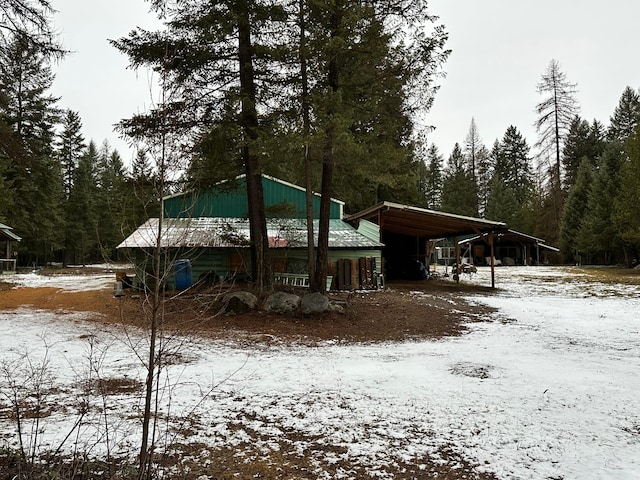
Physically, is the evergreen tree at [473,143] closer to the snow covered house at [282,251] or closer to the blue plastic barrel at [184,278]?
the snow covered house at [282,251]

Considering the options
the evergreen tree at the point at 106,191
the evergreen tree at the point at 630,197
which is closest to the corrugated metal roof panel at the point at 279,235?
the evergreen tree at the point at 106,191

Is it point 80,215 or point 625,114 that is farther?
point 625,114

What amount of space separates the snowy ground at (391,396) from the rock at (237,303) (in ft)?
7.44

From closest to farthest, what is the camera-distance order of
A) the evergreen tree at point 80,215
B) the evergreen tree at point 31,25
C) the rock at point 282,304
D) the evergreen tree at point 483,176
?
the evergreen tree at point 31,25 → the rock at point 282,304 → the evergreen tree at point 80,215 → the evergreen tree at point 483,176

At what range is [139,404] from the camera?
15.7 feet

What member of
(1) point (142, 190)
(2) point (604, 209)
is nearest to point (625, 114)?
(2) point (604, 209)

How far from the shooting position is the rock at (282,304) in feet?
33.5

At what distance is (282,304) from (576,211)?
3594cm

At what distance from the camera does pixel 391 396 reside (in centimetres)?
513

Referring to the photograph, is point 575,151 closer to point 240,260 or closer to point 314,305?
point 240,260

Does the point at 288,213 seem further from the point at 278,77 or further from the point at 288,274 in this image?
the point at 278,77

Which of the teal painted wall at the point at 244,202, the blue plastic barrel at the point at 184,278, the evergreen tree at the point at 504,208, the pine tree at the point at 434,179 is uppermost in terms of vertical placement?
the pine tree at the point at 434,179

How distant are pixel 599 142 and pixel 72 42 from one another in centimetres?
5065

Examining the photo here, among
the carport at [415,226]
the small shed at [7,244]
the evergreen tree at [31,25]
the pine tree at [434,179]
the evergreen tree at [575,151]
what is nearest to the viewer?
the evergreen tree at [31,25]
